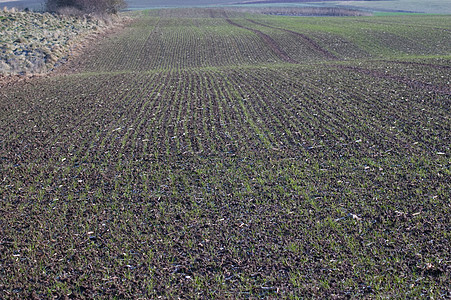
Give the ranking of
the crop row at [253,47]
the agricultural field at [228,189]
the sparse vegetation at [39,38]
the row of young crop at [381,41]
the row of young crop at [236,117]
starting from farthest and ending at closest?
1. the row of young crop at [381,41]
2. the crop row at [253,47]
3. the sparse vegetation at [39,38]
4. the row of young crop at [236,117]
5. the agricultural field at [228,189]

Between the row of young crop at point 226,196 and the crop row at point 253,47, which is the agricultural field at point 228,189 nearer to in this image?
the row of young crop at point 226,196

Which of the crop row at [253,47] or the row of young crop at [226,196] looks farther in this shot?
the crop row at [253,47]

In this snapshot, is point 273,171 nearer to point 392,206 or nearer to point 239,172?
point 239,172

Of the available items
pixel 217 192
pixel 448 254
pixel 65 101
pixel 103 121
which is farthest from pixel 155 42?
pixel 448 254

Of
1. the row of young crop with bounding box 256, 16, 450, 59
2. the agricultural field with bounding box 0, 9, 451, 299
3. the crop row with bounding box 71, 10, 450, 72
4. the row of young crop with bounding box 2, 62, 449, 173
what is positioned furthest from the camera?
the row of young crop with bounding box 256, 16, 450, 59

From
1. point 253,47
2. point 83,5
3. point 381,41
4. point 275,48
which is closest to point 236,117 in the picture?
point 275,48

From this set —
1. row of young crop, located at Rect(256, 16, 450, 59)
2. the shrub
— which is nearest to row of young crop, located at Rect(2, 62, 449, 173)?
row of young crop, located at Rect(256, 16, 450, 59)

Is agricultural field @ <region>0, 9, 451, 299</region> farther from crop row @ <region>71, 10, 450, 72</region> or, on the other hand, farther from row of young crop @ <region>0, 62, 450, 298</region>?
crop row @ <region>71, 10, 450, 72</region>

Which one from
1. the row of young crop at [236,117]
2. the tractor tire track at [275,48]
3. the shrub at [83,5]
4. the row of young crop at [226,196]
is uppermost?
the shrub at [83,5]

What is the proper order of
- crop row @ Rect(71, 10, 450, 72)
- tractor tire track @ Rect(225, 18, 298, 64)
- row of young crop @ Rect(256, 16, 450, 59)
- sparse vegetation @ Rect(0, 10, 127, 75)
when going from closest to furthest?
sparse vegetation @ Rect(0, 10, 127, 75), crop row @ Rect(71, 10, 450, 72), tractor tire track @ Rect(225, 18, 298, 64), row of young crop @ Rect(256, 16, 450, 59)

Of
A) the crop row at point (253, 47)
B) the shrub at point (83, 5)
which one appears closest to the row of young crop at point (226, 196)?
the crop row at point (253, 47)

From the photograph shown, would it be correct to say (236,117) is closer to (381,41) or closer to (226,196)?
(226,196)
